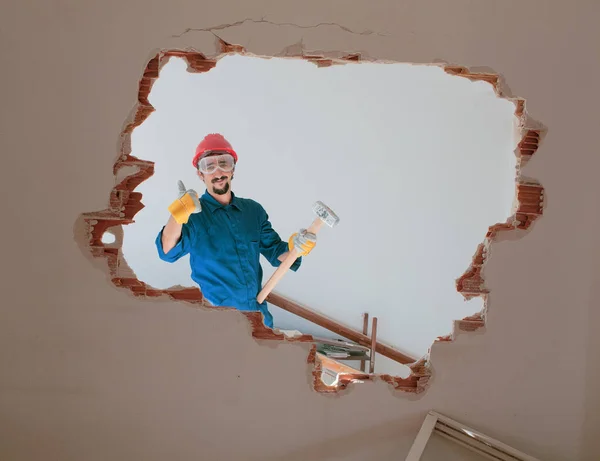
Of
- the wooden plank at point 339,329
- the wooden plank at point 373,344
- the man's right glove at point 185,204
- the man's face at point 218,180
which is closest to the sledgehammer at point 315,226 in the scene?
the man's face at point 218,180

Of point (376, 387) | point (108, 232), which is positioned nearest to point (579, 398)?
point (376, 387)

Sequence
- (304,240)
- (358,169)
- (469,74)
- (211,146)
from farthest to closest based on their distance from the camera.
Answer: (358,169) < (211,146) < (304,240) < (469,74)

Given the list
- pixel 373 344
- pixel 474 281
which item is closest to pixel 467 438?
pixel 474 281

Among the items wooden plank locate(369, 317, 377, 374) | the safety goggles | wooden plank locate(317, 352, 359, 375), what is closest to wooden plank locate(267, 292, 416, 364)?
wooden plank locate(369, 317, 377, 374)

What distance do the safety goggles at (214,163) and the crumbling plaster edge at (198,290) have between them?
786 mm

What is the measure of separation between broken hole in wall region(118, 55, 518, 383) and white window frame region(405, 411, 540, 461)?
6.52 ft

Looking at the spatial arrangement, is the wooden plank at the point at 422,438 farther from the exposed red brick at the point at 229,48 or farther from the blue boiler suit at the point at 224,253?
the exposed red brick at the point at 229,48

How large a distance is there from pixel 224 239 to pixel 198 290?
835 mm

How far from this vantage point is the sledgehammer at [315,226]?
10.2 ft

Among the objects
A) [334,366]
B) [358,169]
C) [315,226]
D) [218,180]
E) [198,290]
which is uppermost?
[358,169]

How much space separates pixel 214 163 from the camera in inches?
129

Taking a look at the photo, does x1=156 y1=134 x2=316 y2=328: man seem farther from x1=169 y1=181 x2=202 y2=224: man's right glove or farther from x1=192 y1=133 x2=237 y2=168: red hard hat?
x1=169 y1=181 x2=202 y2=224: man's right glove

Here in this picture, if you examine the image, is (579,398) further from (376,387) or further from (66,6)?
(66,6)

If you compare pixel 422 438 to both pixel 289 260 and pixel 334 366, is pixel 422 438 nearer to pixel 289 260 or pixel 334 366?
pixel 289 260
